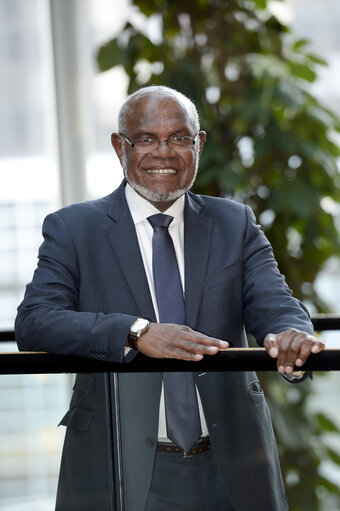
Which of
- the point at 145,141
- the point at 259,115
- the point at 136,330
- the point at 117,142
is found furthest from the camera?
the point at 259,115

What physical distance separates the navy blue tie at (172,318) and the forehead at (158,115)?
0.83 feet

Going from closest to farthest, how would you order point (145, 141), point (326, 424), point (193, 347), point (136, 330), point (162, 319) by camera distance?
1. point (193, 347)
2. point (136, 330)
3. point (162, 319)
4. point (145, 141)
5. point (326, 424)

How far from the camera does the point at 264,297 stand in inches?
89.2

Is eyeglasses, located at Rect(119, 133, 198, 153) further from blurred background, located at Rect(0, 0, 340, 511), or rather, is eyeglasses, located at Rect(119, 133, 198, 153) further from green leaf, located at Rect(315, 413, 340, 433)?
green leaf, located at Rect(315, 413, 340, 433)

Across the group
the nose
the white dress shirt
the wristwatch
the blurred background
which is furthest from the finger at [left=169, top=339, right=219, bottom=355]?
the blurred background

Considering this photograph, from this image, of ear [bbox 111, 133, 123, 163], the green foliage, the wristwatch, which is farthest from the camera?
the green foliage

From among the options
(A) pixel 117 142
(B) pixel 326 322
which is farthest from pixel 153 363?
(B) pixel 326 322

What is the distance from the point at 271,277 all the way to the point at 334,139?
8.47 feet

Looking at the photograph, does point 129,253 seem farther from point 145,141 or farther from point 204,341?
point 204,341

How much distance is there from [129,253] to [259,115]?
230 centimetres

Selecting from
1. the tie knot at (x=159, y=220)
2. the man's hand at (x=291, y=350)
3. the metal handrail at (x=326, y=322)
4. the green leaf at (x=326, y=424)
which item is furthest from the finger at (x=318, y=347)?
the green leaf at (x=326, y=424)

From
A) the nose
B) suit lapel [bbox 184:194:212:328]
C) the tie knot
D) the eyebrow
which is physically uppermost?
the eyebrow

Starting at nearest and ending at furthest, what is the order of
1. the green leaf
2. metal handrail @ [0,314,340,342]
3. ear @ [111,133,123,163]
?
1. ear @ [111,133,123,163]
2. metal handrail @ [0,314,340,342]
3. the green leaf

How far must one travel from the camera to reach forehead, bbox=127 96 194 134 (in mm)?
2320
